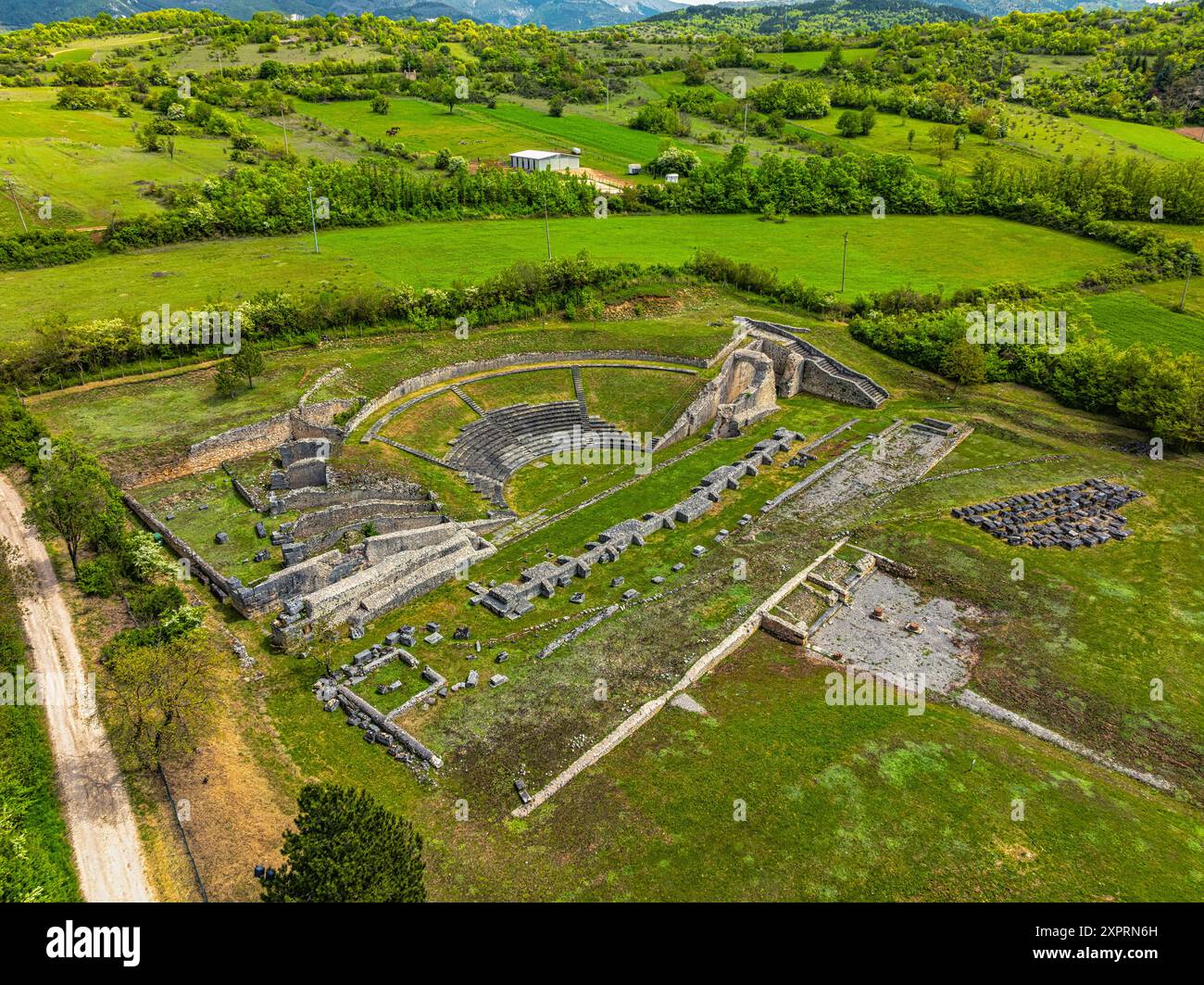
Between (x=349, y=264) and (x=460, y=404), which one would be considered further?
(x=349, y=264)

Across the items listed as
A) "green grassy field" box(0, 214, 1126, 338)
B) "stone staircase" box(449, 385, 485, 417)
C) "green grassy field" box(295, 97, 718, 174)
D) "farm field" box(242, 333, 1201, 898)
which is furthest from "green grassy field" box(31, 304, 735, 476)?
"green grassy field" box(295, 97, 718, 174)

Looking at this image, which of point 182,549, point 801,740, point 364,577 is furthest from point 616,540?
point 182,549

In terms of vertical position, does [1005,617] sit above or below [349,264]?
below

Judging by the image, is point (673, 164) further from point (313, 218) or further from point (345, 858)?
point (345, 858)

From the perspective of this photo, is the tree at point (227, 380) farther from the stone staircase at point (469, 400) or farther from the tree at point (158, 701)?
the tree at point (158, 701)

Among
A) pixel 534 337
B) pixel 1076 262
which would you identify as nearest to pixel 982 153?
pixel 1076 262

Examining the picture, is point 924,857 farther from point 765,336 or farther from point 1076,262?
point 1076,262
